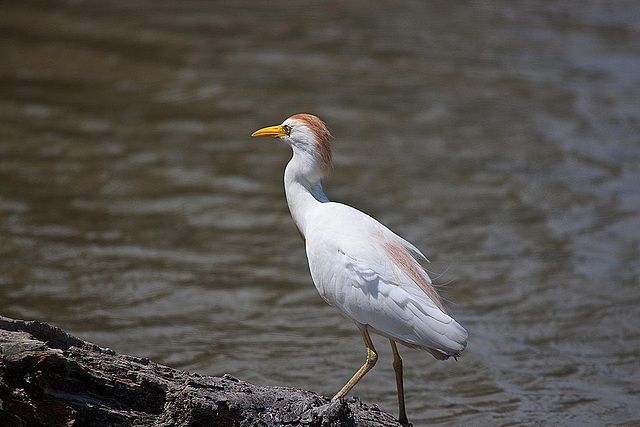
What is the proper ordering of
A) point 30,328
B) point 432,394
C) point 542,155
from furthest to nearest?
point 542,155
point 432,394
point 30,328

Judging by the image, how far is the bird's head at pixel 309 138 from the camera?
4632mm

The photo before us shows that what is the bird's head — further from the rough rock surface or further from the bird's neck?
the rough rock surface

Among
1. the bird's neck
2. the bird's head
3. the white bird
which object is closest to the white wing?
the white bird

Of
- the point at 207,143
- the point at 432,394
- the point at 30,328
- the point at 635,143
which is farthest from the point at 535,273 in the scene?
the point at 30,328

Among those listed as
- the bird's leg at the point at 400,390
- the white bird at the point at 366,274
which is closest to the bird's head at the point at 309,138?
the white bird at the point at 366,274

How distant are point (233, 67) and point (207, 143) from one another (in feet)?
7.47

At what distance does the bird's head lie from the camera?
4632 mm

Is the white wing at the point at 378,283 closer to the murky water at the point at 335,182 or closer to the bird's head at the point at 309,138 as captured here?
the bird's head at the point at 309,138

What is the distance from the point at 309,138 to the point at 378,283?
1.11 metres

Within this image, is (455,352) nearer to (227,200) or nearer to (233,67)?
(227,200)

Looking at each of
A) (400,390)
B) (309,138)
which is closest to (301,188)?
(309,138)

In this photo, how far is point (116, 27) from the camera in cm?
1250

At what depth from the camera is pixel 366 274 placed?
412 centimetres

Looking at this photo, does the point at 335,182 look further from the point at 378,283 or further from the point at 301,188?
the point at 378,283
